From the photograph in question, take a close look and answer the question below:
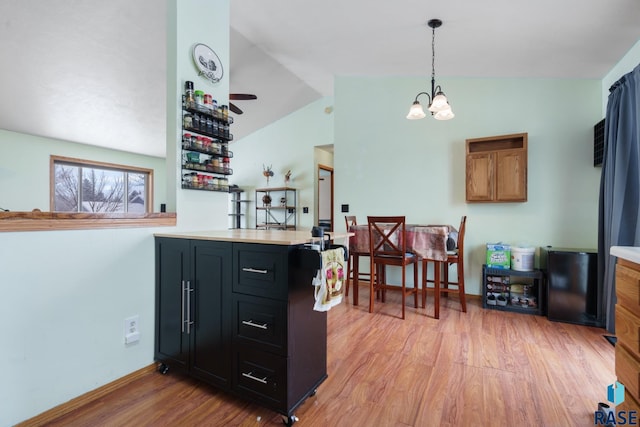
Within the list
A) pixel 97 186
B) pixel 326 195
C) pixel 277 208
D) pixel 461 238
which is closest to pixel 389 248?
pixel 461 238

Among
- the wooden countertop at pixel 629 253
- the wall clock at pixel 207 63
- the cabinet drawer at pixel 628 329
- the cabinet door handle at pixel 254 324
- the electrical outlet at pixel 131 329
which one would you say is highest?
the wall clock at pixel 207 63

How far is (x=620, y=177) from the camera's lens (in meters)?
2.32

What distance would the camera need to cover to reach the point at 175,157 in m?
2.00

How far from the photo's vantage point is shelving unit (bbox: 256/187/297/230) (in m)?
A: 5.90

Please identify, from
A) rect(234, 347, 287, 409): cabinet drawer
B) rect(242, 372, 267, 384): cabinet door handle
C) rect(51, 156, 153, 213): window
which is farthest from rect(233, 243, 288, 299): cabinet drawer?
rect(51, 156, 153, 213): window

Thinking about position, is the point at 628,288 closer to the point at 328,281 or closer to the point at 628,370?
the point at 628,370

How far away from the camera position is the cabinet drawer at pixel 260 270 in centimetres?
138

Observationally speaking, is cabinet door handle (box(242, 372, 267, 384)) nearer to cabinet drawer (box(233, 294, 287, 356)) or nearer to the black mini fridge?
cabinet drawer (box(233, 294, 287, 356))

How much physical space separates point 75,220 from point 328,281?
4.51 ft

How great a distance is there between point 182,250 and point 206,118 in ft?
3.23

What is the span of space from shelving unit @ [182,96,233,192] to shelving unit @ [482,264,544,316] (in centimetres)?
285

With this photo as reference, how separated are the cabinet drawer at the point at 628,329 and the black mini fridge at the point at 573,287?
75.5 inches

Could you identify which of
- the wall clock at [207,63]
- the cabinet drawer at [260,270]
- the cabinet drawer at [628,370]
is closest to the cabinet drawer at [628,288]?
the cabinet drawer at [628,370]

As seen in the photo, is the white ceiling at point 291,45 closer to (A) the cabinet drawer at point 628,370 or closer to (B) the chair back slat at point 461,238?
(B) the chair back slat at point 461,238
